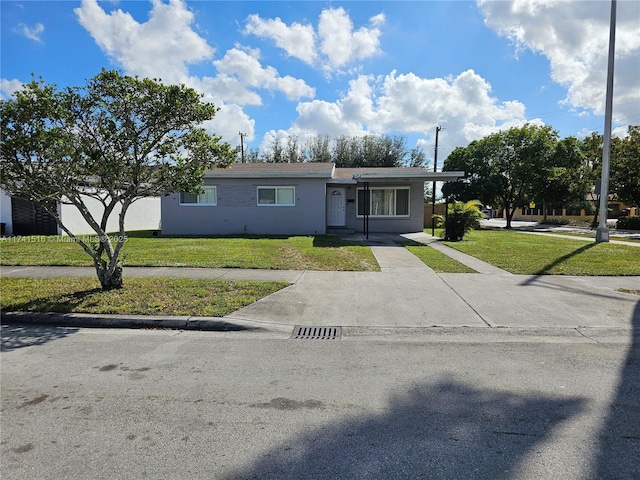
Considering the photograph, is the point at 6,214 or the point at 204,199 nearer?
the point at 204,199

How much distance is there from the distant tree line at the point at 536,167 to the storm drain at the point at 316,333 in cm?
2645

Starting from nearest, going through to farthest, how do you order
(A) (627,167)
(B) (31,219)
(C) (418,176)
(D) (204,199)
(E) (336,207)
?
1. (C) (418,176)
2. (D) (204,199)
3. (B) (31,219)
4. (E) (336,207)
5. (A) (627,167)

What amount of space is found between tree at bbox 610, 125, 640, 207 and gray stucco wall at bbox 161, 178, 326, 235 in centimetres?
2641

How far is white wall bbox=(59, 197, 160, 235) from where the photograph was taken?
19.4 metres

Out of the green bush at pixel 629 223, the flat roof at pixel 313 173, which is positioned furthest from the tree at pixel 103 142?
the green bush at pixel 629 223

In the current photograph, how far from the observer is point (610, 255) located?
12.3 m

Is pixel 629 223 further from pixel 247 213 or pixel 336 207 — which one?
pixel 247 213

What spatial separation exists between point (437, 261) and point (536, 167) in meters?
24.6

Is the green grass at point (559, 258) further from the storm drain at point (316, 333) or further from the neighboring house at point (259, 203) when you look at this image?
the storm drain at point (316, 333)

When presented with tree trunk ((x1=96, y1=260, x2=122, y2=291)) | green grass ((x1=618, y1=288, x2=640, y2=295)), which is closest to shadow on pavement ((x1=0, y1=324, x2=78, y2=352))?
tree trunk ((x1=96, y1=260, x2=122, y2=291))

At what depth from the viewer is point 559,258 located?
11562mm

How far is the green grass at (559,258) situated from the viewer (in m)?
9.75

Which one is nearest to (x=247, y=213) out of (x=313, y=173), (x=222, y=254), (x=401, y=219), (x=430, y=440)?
(x=313, y=173)

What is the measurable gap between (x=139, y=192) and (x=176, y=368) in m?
4.23
